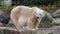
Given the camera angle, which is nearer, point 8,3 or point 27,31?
point 27,31

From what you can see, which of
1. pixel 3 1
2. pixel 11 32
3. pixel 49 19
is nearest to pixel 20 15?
pixel 11 32

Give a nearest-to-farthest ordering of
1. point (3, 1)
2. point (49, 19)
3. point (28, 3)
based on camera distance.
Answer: point (49, 19), point (28, 3), point (3, 1)

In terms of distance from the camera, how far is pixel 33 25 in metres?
7.23

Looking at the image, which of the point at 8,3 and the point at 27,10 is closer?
the point at 27,10

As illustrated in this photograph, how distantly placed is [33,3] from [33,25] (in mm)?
7335

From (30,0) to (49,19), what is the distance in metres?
3.05

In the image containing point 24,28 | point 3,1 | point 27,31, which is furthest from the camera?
point 3,1

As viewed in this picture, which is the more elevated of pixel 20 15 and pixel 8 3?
pixel 20 15

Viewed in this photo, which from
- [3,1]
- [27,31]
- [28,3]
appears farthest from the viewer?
A: [3,1]

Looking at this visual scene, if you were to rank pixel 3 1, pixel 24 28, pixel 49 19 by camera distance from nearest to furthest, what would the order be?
pixel 24 28, pixel 49 19, pixel 3 1

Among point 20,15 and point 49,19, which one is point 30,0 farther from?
point 20,15

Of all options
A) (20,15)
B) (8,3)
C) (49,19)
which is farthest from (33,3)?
(20,15)

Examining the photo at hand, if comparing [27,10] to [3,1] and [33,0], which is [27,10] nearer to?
[33,0]

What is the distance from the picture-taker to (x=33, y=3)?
14.5 meters
